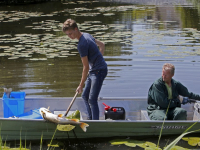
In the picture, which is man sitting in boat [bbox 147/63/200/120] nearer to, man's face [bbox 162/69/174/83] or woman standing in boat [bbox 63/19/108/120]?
man's face [bbox 162/69/174/83]

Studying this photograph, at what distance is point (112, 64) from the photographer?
29.2 ft

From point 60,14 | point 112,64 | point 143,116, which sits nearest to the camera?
point 143,116

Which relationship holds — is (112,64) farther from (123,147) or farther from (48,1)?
(48,1)

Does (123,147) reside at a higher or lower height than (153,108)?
lower

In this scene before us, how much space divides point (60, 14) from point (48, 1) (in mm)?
6649

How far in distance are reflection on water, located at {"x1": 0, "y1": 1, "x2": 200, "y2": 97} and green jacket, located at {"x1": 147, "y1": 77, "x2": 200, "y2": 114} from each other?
75.6 inches

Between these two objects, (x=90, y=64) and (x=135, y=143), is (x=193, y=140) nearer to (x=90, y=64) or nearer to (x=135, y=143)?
(x=135, y=143)

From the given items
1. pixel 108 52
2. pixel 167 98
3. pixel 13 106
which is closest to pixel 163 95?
pixel 167 98

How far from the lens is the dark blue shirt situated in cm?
477

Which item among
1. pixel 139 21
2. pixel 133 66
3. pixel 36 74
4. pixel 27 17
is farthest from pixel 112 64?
pixel 27 17

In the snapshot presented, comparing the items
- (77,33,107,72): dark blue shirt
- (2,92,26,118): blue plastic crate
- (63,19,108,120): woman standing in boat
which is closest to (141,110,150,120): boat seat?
(63,19,108,120): woman standing in boat

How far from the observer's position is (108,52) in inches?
393

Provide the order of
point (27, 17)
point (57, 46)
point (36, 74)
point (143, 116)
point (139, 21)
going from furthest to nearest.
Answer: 1. point (27, 17)
2. point (139, 21)
3. point (57, 46)
4. point (36, 74)
5. point (143, 116)

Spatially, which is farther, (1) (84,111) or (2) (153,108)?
(1) (84,111)
